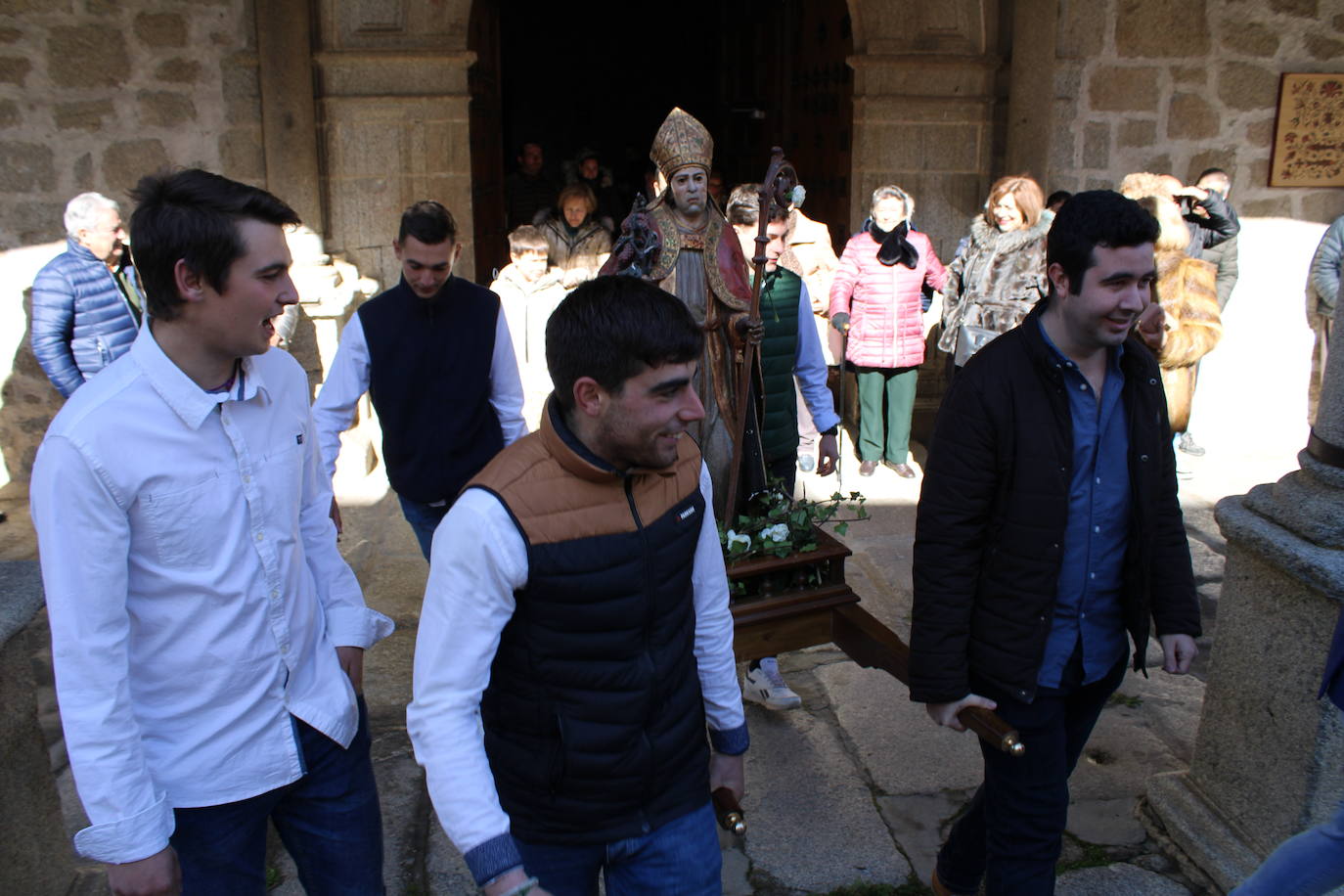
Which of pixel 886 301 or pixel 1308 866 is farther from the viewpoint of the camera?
pixel 886 301

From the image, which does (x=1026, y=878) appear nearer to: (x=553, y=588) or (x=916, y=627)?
Result: (x=916, y=627)

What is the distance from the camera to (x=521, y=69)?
44.2 feet

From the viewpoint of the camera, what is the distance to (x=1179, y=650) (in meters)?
2.51

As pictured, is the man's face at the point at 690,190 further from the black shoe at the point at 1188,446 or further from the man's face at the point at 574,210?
the black shoe at the point at 1188,446

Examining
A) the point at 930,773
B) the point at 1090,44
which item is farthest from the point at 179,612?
the point at 1090,44

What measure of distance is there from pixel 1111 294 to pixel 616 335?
1114 mm

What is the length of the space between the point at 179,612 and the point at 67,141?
5.29m

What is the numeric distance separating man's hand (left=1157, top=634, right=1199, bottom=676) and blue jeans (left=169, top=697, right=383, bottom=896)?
173cm

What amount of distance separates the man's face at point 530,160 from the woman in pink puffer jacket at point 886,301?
3.24 meters

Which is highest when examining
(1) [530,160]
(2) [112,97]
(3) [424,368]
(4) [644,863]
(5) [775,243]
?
(2) [112,97]

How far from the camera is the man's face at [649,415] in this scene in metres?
1.75

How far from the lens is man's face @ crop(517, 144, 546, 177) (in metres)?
8.71

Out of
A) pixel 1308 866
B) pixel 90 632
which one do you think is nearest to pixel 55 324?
pixel 90 632

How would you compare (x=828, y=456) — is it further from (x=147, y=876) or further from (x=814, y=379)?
(x=147, y=876)
